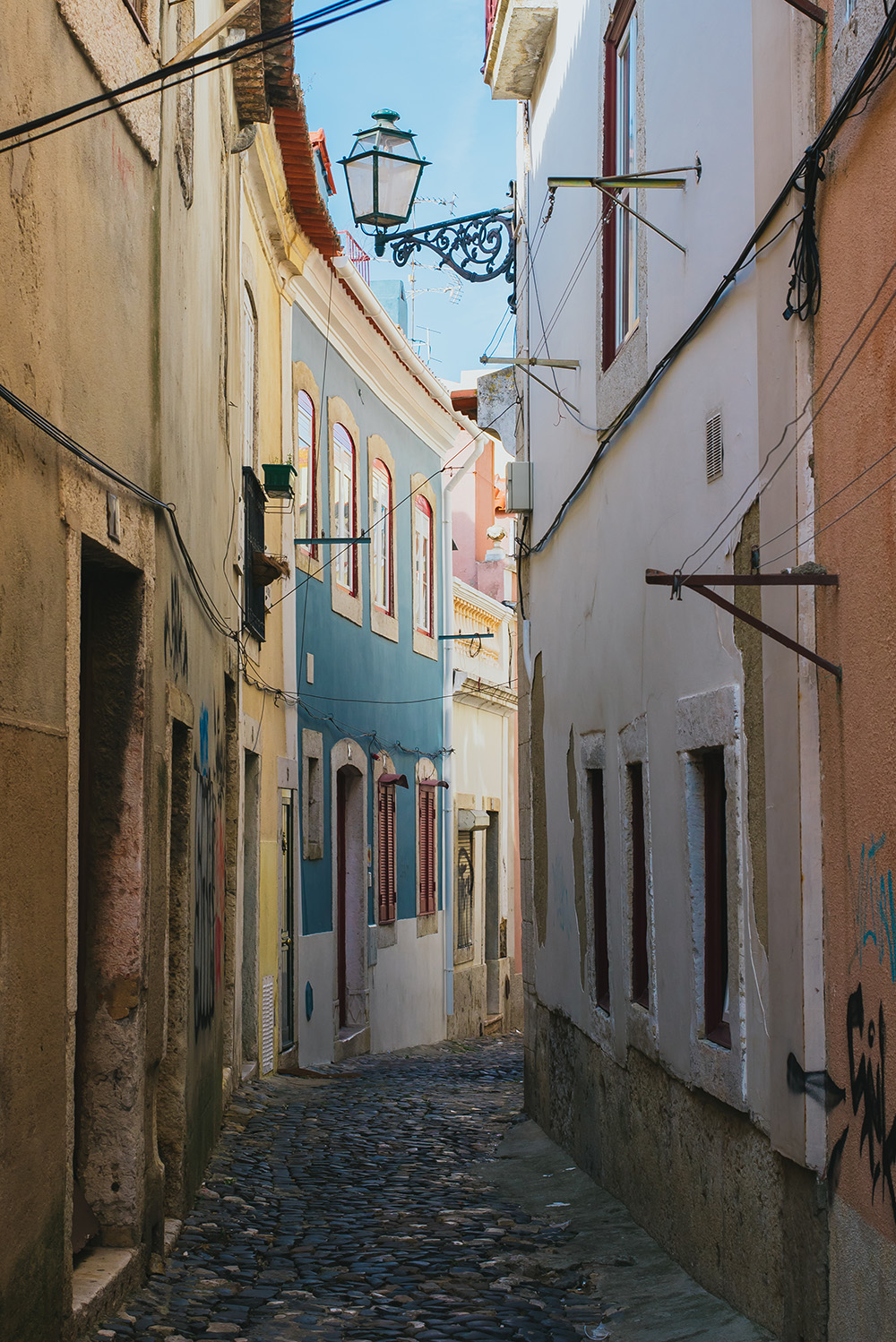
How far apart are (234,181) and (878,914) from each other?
25.8 feet

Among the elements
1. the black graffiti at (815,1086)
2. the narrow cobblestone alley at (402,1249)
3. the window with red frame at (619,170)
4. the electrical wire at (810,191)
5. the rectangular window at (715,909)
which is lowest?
the narrow cobblestone alley at (402,1249)

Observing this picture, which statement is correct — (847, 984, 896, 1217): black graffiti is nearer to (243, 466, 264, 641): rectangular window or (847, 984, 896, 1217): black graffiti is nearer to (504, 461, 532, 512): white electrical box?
(243, 466, 264, 641): rectangular window

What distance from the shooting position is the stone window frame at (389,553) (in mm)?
17797

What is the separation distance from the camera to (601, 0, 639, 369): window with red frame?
7934 mm

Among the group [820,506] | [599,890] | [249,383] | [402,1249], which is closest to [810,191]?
[820,506]

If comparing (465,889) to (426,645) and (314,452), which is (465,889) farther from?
(314,452)

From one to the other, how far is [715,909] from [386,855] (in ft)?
39.2

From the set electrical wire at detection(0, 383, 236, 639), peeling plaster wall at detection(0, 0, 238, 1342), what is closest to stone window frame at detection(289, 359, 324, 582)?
electrical wire at detection(0, 383, 236, 639)

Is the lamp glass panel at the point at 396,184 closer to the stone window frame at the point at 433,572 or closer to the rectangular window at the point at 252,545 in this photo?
the rectangular window at the point at 252,545

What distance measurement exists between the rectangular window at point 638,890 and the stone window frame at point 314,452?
684cm

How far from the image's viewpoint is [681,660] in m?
6.47

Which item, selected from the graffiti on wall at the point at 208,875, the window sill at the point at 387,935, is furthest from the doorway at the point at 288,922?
the graffiti on wall at the point at 208,875

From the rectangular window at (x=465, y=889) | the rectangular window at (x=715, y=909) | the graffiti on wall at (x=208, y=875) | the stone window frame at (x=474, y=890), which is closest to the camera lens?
the rectangular window at (x=715, y=909)

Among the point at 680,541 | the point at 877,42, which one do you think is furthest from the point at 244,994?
the point at 877,42
